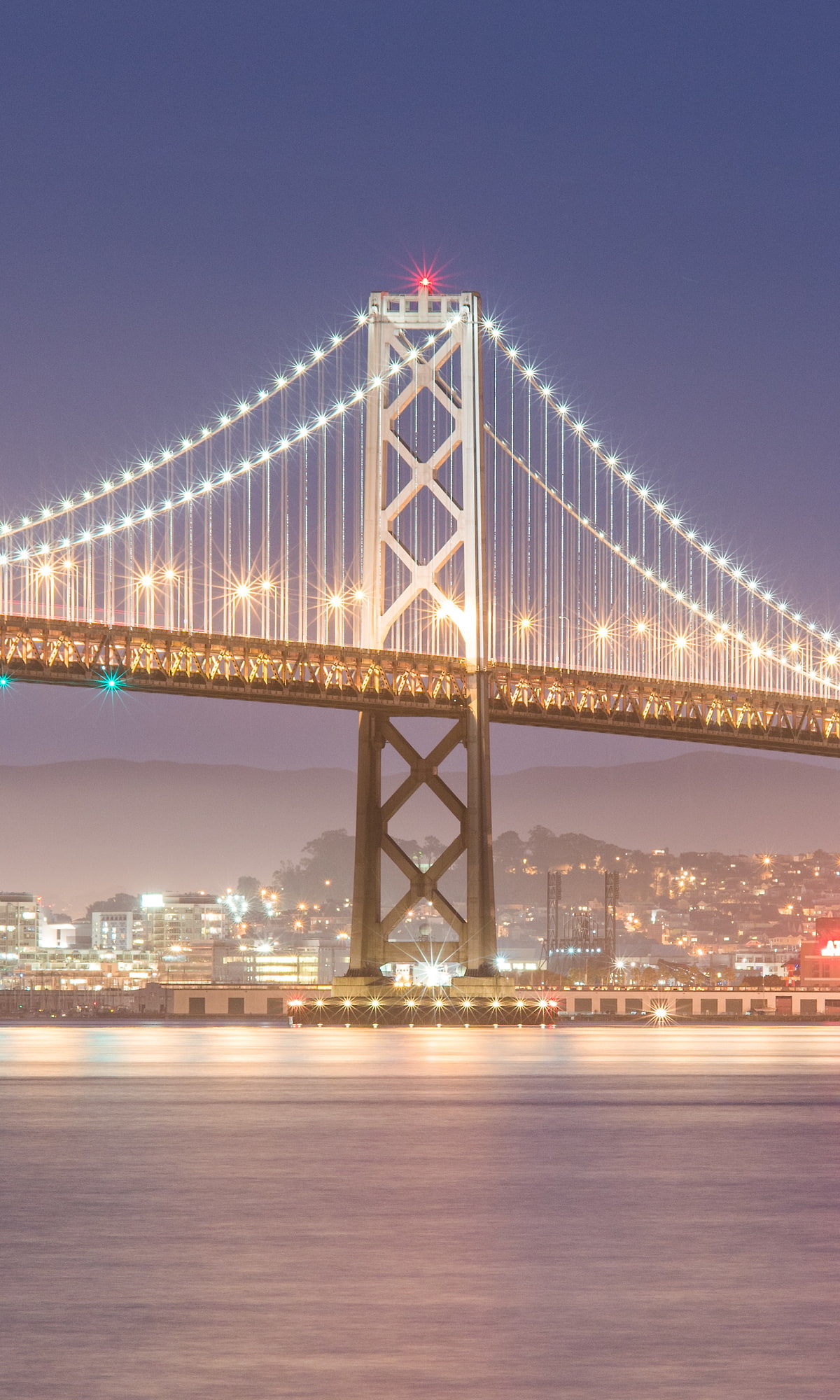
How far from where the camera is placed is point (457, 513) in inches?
2564

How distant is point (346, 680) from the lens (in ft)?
206

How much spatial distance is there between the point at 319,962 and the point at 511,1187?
158 metres

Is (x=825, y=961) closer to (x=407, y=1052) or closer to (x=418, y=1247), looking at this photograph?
(x=407, y=1052)

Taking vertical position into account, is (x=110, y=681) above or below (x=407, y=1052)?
above

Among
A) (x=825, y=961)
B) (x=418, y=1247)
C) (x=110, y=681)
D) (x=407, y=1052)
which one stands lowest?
(x=418, y=1247)

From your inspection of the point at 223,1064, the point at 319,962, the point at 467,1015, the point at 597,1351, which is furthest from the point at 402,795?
the point at 319,962

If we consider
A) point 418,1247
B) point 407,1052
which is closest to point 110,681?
point 407,1052

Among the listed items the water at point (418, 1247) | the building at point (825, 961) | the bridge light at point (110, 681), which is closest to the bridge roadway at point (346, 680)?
the bridge light at point (110, 681)

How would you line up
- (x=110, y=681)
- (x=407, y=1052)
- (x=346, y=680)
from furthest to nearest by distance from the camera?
(x=346, y=680) → (x=110, y=681) → (x=407, y=1052)

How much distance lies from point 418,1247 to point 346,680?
5207 cm

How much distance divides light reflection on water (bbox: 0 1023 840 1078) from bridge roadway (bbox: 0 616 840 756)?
9.54 meters

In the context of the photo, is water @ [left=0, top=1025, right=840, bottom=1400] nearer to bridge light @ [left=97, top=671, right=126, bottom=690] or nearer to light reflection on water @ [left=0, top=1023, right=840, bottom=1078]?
light reflection on water @ [left=0, top=1023, right=840, bottom=1078]

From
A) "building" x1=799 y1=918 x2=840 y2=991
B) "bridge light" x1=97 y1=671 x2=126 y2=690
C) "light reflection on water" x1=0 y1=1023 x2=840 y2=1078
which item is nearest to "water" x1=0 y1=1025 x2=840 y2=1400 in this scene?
"light reflection on water" x1=0 y1=1023 x2=840 y2=1078

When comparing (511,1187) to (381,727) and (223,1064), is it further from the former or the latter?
(381,727)
